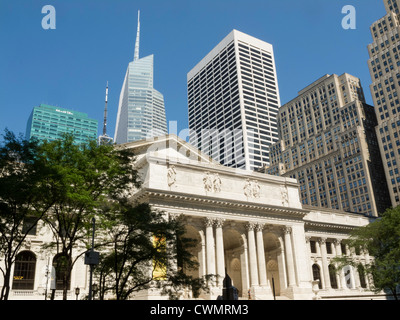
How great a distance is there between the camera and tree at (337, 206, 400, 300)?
4744cm

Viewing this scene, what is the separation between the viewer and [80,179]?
26.7 m

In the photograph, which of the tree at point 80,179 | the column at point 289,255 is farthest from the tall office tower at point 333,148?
the tree at point 80,179

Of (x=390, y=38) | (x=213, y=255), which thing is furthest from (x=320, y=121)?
(x=213, y=255)

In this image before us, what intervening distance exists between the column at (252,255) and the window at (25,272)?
94.5 ft

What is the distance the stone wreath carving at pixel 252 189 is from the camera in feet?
185

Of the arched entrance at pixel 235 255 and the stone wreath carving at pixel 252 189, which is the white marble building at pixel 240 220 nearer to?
the arched entrance at pixel 235 255

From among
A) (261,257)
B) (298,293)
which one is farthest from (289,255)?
(261,257)

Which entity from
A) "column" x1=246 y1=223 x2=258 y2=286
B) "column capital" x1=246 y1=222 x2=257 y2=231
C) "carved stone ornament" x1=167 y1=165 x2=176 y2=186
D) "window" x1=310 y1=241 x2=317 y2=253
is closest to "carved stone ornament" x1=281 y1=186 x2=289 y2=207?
"column capital" x1=246 y1=222 x2=257 y2=231

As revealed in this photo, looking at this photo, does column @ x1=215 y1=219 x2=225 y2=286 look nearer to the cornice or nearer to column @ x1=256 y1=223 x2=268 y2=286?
the cornice

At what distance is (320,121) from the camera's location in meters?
142

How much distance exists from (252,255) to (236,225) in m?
4.85

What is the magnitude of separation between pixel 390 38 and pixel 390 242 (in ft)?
314
